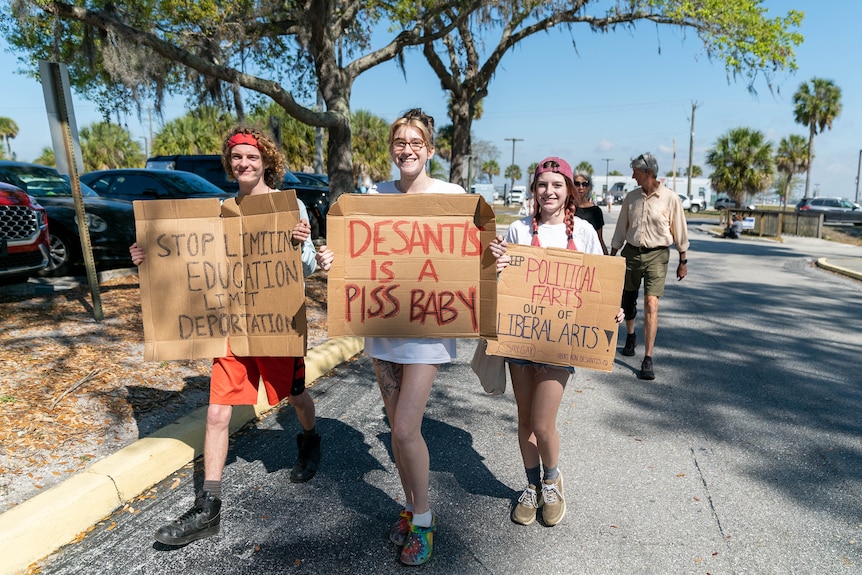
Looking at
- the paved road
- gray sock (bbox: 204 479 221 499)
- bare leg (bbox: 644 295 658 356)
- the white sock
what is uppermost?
bare leg (bbox: 644 295 658 356)

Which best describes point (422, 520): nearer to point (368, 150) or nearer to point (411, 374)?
point (411, 374)

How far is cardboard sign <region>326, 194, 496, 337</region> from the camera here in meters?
2.70

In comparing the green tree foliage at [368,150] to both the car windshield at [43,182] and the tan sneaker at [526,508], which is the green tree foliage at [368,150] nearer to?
the car windshield at [43,182]

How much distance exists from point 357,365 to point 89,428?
2609mm

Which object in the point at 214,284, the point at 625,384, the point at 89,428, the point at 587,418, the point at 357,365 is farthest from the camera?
the point at 357,365

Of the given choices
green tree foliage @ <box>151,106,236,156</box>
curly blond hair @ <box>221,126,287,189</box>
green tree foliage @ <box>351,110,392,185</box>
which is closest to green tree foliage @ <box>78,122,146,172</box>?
green tree foliage @ <box>151,106,236,156</box>

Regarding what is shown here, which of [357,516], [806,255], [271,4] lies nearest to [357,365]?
[357,516]

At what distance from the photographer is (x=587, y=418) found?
458 centimetres

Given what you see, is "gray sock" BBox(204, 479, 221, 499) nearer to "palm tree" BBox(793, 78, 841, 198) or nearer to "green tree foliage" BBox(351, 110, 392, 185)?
"green tree foliage" BBox(351, 110, 392, 185)

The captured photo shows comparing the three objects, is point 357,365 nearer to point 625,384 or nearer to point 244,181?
point 625,384

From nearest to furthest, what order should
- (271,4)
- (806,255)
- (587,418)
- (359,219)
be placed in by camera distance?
(359,219), (587,418), (271,4), (806,255)

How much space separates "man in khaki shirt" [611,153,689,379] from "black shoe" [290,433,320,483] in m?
3.22

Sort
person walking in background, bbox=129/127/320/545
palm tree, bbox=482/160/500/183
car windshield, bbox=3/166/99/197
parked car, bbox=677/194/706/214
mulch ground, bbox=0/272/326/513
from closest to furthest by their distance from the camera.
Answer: person walking in background, bbox=129/127/320/545, mulch ground, bbox=0/272/326/513, car windshield, bbox=3/166/99/197, parked car, bbox=677/194/706/214, palm tree, bbox=482/160/500/183

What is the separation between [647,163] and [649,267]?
984 millimetres
